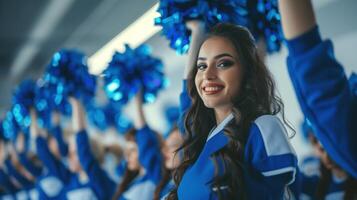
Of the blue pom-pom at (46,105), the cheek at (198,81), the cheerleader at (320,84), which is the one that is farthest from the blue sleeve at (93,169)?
the cheerleader at (320,84)

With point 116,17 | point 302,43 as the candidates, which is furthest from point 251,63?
point 116,17

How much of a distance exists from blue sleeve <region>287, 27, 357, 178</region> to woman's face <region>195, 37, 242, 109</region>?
31cm

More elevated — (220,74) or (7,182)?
(220,74)

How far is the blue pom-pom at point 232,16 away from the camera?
99 centimetres

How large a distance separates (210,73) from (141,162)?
0.97 metres

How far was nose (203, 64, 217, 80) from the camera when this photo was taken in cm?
87

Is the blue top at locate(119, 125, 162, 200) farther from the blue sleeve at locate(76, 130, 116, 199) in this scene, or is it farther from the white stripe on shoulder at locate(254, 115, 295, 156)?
the white stripe on shoulder at locate(254, 115, 295, 156)

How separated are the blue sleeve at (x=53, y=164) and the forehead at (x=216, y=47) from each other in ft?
6.74

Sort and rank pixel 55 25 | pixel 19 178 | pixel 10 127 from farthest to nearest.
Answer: pixel 55 25
pixel 19 178
pixel 10 127

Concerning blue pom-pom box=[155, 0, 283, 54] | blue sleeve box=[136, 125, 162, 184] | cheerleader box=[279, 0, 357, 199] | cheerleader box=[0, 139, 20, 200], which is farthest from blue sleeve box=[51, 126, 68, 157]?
cheerleader box=[279, 0, 357, 199]

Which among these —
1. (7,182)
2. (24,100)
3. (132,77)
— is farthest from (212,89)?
(7,182)

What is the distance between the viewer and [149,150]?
67.3 inches

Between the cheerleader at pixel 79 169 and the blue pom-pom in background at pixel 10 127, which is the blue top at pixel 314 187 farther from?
the blue pom-pom in background at pixel 10 127

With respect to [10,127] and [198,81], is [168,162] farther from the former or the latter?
[10,127]
